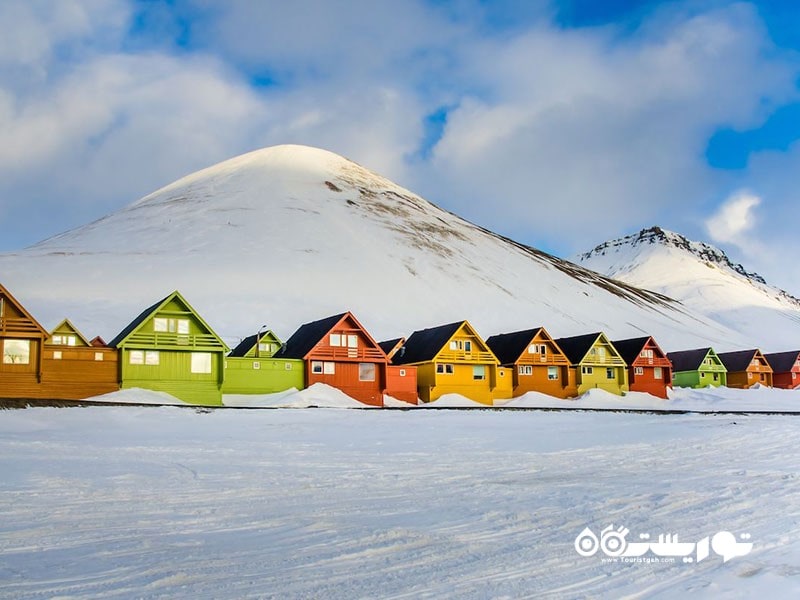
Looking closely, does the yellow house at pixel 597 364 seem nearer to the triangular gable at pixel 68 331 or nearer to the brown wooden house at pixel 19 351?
the triangular gable at pixel 68 331

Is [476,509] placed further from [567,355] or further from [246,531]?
[567,355]

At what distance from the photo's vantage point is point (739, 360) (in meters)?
88.6

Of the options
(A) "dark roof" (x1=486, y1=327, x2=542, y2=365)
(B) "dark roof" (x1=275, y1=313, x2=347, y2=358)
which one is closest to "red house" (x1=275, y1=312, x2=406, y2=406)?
(B) "dark roof" (x1=275, y1=313, x2=347, y2=358)

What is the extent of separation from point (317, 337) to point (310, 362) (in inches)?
79.8

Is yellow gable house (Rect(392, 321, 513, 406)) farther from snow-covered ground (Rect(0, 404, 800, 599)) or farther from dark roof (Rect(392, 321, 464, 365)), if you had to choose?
snow-covered ground (Rect(0, 404, 800, 599))

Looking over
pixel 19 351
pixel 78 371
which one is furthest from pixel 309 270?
pixel 19 351

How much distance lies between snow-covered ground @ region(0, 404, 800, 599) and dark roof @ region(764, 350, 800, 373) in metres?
73.5

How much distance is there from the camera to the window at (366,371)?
5206 cm

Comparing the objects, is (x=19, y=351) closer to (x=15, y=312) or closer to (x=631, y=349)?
(x=15, y=312)

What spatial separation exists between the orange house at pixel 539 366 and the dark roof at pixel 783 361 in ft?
142

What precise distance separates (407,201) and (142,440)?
173870 mm

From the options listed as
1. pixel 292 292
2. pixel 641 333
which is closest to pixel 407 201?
pixel 641 333

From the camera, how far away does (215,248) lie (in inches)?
4911

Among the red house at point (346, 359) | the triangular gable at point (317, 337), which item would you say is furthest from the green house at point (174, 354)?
the red house at point (346, 359)
